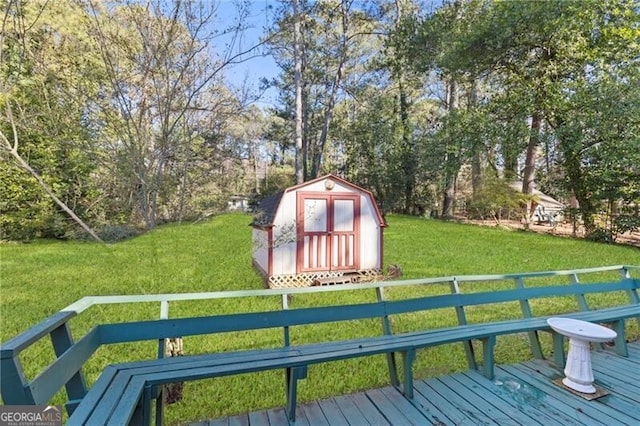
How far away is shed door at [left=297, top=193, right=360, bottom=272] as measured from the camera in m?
6.23

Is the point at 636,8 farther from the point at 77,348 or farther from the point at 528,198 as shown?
the point at 77,348

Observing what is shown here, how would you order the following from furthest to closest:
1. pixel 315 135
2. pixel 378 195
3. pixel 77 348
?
pixel 315 135, pixel 378 195, pixel 77 348

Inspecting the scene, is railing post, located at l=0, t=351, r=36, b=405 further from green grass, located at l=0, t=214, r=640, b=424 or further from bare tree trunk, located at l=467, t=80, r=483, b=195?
bare tree trunk, located at l=467, t=80, r=483, b=195

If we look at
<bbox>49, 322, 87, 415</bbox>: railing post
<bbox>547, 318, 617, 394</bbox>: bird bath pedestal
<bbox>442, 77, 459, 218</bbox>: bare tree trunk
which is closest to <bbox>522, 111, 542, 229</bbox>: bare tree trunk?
<bbox>442, 77, 459, 218</bbox>: bare tree trunk

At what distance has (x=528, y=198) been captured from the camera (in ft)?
45.4

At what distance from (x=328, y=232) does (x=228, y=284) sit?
204 cm

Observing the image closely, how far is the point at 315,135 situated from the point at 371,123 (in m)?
4.34

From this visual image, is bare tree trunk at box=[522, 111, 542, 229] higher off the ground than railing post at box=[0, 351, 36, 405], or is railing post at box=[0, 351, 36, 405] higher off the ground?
→ bare tree trunk at box=[522, 111, 542, 229]

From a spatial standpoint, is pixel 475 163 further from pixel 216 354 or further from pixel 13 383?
pixel 13 383

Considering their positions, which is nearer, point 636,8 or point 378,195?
point 636,8

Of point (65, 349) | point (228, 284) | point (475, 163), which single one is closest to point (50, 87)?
point (65, 349)

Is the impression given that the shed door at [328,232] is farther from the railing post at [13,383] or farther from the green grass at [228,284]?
the railing post at [13,383]

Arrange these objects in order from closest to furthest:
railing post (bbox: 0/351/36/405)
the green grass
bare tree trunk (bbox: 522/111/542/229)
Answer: railing post (bbox: 0/351/36/405)
the green grass
bare tree trunk (bbox: 522/111/542/229)

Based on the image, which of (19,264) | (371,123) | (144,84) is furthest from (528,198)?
(19,264)
